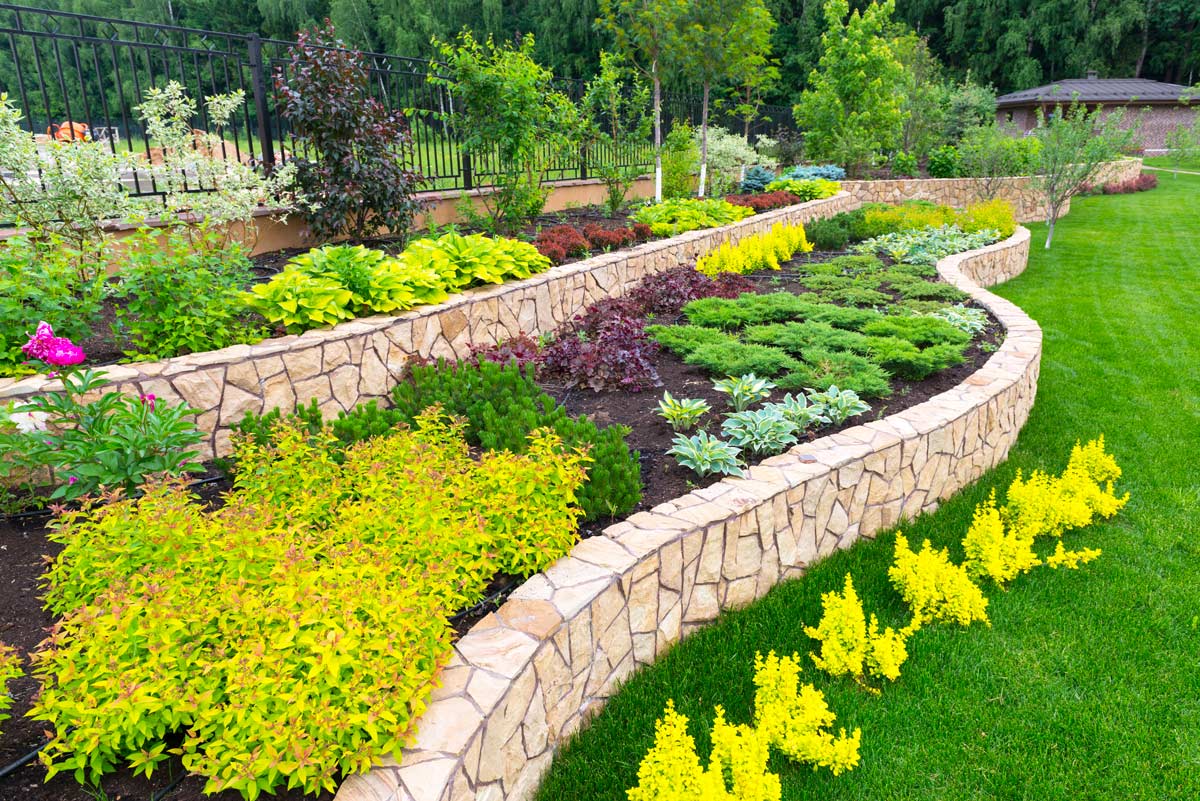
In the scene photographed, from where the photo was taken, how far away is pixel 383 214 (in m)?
6.59

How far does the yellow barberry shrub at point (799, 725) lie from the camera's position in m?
2.41

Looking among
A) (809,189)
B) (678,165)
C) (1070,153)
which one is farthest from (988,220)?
(678,165)

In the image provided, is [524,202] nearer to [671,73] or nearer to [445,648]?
[671,73]

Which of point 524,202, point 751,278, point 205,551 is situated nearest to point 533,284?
point 524,202

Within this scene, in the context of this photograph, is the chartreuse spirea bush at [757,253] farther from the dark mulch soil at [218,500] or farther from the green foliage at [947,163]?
the green foliage at [947,163]

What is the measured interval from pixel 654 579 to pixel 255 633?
151 centimetres

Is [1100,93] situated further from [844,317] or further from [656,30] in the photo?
[844,317]

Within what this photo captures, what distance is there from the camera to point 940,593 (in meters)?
3.21

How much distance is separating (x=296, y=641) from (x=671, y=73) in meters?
11.6

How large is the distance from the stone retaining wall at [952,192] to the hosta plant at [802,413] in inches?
543

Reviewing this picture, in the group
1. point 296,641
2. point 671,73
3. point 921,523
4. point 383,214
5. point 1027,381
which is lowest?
point 921,523

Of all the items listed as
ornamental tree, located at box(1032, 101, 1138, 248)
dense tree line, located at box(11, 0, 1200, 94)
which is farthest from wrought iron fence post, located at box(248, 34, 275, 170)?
dense tree line, located at box(11, 0, 1200, 94)

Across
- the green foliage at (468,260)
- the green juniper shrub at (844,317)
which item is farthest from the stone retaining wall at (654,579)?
the green foliage at (468,260)

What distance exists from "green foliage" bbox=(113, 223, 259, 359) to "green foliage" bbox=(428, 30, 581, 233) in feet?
13.5
